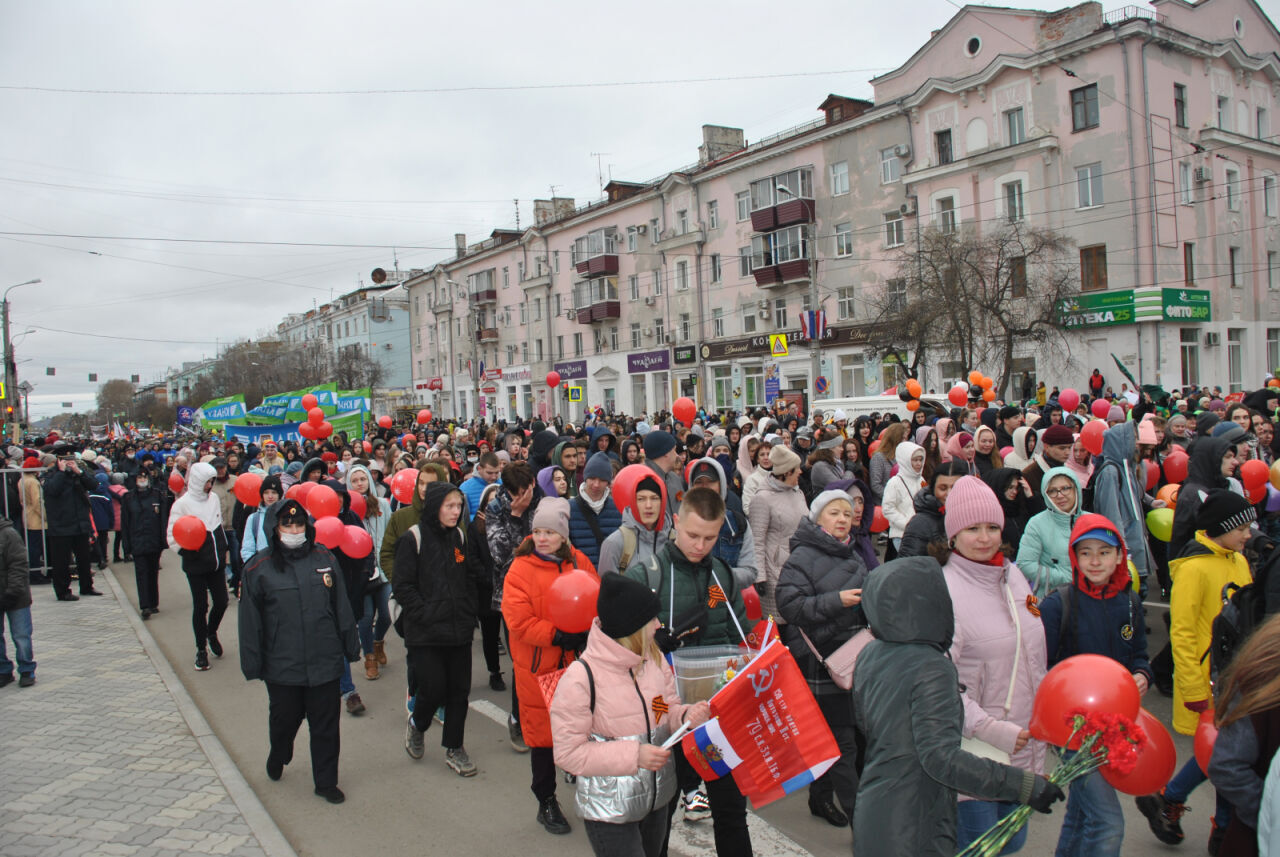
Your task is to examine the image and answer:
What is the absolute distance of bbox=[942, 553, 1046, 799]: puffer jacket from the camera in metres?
3.40

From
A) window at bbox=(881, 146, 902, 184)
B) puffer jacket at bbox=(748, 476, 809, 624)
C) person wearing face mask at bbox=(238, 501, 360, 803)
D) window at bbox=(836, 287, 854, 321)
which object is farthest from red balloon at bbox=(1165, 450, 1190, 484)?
window at bbox=(836, 287, 854, 321)

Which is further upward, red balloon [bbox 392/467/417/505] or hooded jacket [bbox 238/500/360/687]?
red balloon [bbox 392/467/417/505]

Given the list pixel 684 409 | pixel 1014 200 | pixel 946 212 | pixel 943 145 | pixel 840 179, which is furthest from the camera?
pixel 840 179

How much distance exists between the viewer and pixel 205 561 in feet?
25.9

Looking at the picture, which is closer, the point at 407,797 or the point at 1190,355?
the point at 407,797

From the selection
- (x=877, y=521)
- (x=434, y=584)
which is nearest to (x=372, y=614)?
(x=434, y=584)

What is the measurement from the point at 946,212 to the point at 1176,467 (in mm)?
24584

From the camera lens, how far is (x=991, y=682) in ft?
11.1

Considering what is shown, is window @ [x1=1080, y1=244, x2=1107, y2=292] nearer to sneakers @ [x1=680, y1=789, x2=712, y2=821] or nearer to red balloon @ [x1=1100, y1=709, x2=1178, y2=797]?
sneakers @ [x1=680, y1=789, x2=712, y2=821]

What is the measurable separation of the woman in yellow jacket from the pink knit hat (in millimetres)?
1504

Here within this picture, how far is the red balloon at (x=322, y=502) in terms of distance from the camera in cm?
700

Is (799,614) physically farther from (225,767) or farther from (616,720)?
(225,767)

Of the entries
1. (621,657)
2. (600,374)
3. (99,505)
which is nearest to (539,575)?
(621,657)

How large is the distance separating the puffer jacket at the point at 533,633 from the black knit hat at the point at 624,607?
1393 mm
